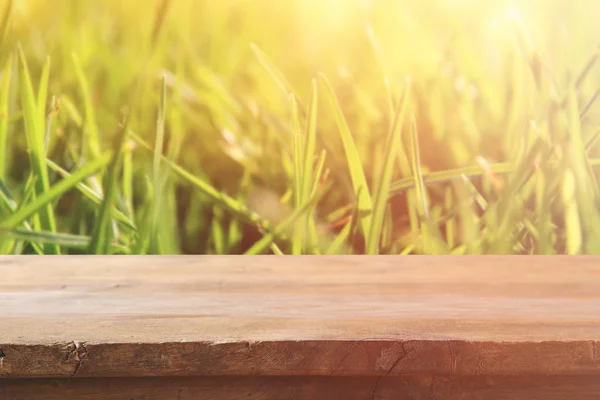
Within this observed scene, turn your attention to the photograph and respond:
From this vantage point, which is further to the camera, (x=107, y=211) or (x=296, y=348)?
(x=107, y=211)

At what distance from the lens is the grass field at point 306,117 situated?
0.86 metres

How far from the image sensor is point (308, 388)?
15.5 inches

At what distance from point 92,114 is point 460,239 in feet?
1.84

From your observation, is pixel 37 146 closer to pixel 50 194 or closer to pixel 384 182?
pixel 50 194

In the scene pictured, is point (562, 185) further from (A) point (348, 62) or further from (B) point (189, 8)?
(B) point (189, 8)

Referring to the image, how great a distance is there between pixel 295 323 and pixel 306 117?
0.49 meters

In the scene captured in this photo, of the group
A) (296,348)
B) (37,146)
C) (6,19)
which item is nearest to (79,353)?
(296,348)

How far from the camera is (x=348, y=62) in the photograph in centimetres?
91

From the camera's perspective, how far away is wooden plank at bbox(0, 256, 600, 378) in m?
0.37

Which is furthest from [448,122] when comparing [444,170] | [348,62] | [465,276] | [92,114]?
[92,114]

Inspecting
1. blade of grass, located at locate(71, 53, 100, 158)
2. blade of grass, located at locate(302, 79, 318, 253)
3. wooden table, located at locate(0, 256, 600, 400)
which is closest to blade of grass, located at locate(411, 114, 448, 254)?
blade of grass, located at locate(302, 79, 318, 253)

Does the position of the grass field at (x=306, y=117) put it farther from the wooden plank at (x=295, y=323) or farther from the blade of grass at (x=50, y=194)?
the wooden plank at (x=295, y=323)

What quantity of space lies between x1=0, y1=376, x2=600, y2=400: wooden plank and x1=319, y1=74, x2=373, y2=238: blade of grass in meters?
0.44

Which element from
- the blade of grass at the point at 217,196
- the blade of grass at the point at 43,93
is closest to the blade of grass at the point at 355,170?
the blade of grass at the point at 217,196
